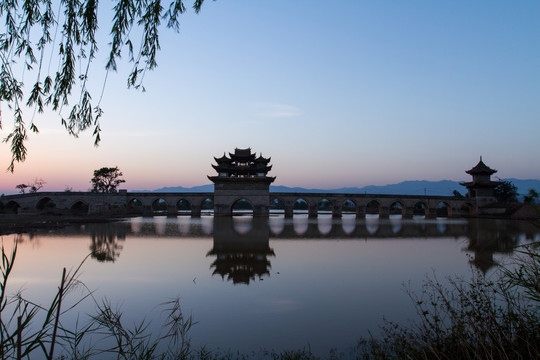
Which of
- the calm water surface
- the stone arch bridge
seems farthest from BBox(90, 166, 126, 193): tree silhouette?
the calm water surface

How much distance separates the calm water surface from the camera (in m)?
5.89

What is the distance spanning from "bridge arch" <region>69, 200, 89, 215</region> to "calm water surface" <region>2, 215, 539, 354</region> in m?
26.6

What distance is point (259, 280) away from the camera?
917 centimetres

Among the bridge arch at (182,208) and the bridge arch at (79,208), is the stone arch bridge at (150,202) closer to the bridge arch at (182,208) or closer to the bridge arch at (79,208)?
the bridge arch at (79,208)

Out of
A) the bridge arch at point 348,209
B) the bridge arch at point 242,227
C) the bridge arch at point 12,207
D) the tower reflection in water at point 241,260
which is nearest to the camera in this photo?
the tower reflection in water at point 241,260

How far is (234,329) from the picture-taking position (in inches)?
230

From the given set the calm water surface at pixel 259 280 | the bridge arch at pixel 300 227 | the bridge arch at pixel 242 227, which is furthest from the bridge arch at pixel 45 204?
the bridge arch at pixel 300 227

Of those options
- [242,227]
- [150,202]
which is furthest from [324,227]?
[150,202]

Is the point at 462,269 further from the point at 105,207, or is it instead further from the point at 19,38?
the point at 105,207

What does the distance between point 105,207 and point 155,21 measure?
43.1 m

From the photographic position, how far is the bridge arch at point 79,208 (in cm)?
4122

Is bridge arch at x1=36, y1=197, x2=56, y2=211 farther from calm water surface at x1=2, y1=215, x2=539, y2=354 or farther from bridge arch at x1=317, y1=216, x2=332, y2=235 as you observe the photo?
bridge arch at x1=317, y1=216, x2=332, y2=235

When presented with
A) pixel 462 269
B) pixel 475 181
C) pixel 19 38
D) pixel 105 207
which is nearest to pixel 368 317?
pixel 462 269

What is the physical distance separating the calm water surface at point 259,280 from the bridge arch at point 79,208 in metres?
26.6
